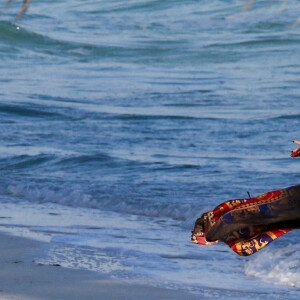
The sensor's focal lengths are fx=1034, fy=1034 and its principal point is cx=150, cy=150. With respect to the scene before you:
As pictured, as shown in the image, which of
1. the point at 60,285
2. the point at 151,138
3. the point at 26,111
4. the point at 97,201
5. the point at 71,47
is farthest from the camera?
the point at 71,47

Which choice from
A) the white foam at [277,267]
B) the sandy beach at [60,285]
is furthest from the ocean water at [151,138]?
the sandy beach at [60,285]

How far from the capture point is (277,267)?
16.3 ft

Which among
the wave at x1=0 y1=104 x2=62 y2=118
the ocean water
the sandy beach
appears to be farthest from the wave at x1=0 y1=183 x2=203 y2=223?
the wave at x1=0 y1=104 x2=62 y2=118

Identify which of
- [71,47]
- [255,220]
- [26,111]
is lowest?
[71,47]

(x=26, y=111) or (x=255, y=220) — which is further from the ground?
(x=255, y=220)

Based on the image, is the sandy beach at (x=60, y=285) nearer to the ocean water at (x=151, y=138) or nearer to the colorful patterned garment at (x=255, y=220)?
the ocean water at (x=151, y=138)

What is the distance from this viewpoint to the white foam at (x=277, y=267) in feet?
15.7

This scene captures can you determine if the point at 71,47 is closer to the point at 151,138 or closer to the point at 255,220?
the point at 151,138

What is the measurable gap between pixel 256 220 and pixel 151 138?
23.0 feet

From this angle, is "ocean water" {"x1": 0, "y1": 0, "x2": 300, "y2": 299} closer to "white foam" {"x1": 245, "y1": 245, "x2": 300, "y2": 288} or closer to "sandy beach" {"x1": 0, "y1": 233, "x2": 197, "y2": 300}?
"white foam" {"x1": 245, "y1": 245, "x2": 300, "y2": 288}

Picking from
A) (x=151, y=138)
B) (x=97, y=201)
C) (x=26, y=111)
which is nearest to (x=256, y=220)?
(x=97, y=201)

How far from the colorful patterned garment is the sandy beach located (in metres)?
1.27

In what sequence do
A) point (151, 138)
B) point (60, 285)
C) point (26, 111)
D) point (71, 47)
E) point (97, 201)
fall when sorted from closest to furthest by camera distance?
point (60, 285), point (97, 201), point (151, 138), point (26, 111), point (71, 47)

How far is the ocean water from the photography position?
16.9 ft
